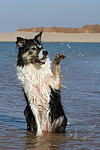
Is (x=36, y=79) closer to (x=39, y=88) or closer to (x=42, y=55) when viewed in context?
(x=39, y=88)

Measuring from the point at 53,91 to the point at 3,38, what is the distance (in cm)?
9535

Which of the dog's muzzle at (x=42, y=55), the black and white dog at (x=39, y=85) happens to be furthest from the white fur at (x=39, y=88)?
the dog's muzzle at (x=42, y=55)

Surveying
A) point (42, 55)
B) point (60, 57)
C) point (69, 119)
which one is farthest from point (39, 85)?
point (69, 119)

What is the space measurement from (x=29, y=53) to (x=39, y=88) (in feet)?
2.45

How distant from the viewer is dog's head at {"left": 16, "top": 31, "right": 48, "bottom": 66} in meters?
7.11

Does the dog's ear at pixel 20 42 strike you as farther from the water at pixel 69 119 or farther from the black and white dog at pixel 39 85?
the water at pixel 69 119

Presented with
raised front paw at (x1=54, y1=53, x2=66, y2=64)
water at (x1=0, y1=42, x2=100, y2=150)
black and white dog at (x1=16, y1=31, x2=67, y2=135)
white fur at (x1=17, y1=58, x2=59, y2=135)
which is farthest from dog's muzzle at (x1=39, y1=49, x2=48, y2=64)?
water at (x1=0, y1=42, x2=100, y2=150)

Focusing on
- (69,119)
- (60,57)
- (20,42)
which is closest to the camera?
(60,57)

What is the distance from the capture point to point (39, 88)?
7.36 metres

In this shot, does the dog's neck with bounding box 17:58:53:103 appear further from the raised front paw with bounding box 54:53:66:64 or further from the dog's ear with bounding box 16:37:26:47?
the dog's ear with bounding box 16:37:26:47

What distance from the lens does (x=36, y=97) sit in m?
7.34

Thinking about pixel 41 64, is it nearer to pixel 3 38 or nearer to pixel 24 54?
pixel 24 54

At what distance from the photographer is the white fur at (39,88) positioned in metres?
7.25

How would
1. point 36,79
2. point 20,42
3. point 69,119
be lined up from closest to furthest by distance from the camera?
point 20,42 < point 36,79 < point 69,119
